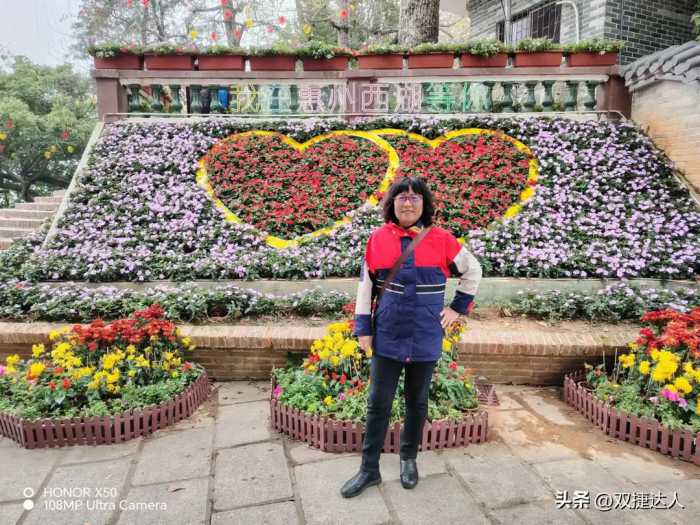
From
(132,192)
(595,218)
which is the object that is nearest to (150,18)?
(132,192)

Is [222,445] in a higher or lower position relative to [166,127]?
lower

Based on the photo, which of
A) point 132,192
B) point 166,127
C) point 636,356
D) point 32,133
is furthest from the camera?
point 32,133

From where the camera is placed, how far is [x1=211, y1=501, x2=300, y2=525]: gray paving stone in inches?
88.1

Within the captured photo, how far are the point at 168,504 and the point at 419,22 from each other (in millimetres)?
8910

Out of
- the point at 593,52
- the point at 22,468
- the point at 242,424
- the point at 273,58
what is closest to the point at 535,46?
the point at 593,52

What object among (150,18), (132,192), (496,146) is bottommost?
(132,192)

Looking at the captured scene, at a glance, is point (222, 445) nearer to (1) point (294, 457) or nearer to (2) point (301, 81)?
(1) point (294, 457)

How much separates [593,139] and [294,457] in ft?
20.0

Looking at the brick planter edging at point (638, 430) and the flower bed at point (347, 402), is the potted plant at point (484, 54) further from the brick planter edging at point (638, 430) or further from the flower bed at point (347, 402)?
the brick planter edging at point (638, 430)

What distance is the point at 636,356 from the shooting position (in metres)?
3.34

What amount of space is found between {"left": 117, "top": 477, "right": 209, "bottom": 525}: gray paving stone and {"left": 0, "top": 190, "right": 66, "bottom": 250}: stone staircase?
545 cm

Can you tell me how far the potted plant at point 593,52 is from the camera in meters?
7.11

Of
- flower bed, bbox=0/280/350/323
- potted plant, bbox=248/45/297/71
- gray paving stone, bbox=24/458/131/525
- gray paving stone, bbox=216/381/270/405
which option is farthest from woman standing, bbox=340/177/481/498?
potted plant, bbox=248/45/297/71

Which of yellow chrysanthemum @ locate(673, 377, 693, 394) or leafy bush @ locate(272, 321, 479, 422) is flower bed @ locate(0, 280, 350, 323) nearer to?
leafy bush @ locate(272, 321, 479, 422)
